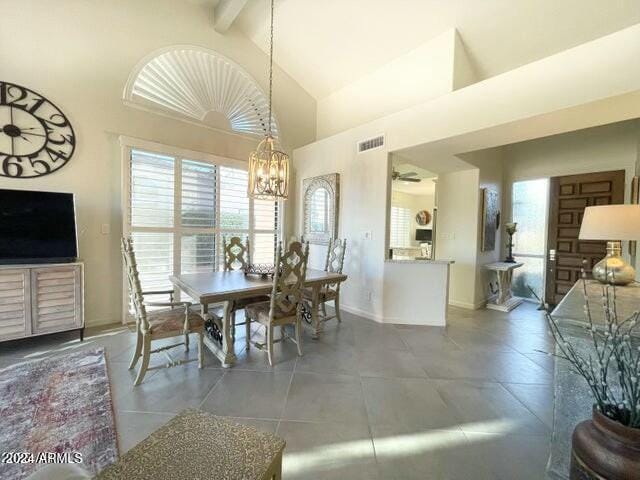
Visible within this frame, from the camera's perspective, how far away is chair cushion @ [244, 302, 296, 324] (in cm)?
276

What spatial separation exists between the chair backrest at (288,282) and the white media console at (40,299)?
2.17 m

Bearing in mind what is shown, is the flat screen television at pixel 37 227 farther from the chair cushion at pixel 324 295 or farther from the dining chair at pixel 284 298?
the chair cushion at pixel 324 295

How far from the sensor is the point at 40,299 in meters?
2.83

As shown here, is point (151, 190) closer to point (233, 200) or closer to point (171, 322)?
point (233, 200)

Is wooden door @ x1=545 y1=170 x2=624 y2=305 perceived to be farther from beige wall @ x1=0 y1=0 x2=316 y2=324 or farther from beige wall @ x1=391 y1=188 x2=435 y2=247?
beige wall @ x1=0 y1=0 x2=316 y2=324

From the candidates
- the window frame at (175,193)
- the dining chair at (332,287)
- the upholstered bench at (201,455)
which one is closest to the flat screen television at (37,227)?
the window frame at (175,193)

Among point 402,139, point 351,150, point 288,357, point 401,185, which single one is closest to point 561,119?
point 402,139

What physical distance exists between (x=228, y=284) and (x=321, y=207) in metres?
2.46

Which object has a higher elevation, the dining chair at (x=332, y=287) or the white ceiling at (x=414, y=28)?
the white ceiling at (x=414, y=28)

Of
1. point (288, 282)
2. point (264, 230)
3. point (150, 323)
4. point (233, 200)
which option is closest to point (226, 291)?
point (288, 282)

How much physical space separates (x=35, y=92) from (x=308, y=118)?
386cm

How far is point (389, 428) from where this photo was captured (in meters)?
1.86

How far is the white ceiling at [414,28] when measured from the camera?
2.85 m

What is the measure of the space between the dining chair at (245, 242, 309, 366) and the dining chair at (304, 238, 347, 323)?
2.13 ft
